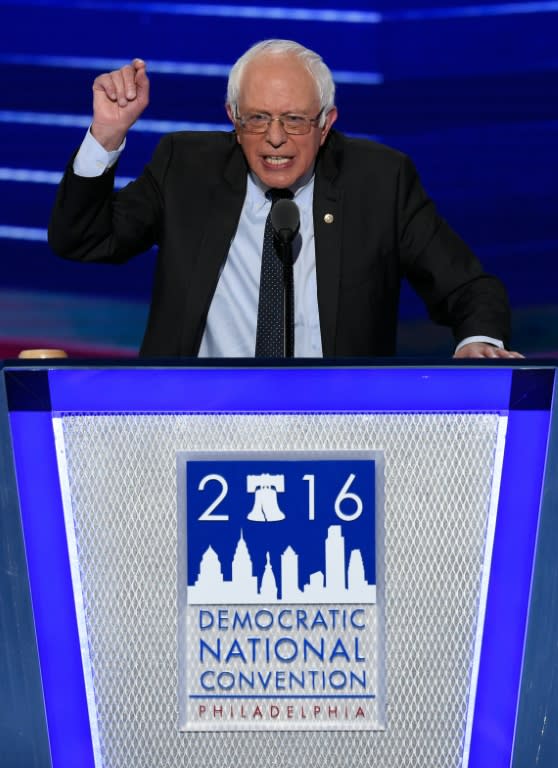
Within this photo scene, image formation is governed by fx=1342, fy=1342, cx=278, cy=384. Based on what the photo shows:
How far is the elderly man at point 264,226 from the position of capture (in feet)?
6.44

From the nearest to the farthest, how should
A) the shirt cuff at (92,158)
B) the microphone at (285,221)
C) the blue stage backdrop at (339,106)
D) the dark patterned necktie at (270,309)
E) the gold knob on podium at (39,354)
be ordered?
the gold knob on podium at (39,354), the microphone at (285,221), the shirt cuff at (92,158), the dark patterned necktie at (270,309), the blue stage backdrop at (339,106)

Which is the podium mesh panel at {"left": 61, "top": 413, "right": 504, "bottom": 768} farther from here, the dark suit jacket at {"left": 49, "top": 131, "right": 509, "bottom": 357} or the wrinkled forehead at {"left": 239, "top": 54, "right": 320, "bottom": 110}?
the wrinkled forehead at {"left": 239, "top": 54, "right": 320, "bottom": 110}

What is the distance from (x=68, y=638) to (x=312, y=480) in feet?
0.88

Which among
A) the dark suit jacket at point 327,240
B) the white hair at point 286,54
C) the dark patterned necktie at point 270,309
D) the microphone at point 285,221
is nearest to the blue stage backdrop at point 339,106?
the dark suit jacket at point 327,240

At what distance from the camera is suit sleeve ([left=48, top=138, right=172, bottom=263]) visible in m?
1.88

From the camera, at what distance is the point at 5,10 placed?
276 cm

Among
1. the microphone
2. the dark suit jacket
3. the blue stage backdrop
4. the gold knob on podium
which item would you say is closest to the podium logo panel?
the gold knob on podium

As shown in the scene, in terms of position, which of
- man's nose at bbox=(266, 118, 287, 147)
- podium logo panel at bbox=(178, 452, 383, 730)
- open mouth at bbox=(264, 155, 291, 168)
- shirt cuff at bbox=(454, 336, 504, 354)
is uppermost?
man's nose at bbox=(266, 118, 287, 147)

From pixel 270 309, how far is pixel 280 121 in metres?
0.28

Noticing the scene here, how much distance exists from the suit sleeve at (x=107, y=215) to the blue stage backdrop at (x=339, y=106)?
667 mm

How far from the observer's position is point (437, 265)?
2.07 metres

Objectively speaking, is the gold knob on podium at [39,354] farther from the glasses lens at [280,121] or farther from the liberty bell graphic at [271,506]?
the glasses lens at [280,121]

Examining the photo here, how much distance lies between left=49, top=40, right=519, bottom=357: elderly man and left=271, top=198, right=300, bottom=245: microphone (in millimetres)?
419

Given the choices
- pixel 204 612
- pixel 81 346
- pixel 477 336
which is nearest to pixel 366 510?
pixel 204 612
